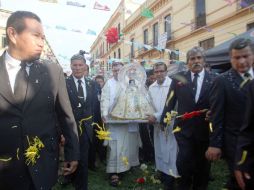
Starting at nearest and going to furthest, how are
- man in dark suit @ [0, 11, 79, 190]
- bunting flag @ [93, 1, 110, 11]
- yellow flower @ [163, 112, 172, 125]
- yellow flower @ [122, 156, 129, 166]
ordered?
man in dark suit @ [0, 11, 79, 190] → yellow flower @ [163, 112, 172, 125] → yellow flower @ [122, 156, 129, 166] → bunting flag @ [93, 1, 110, 11]

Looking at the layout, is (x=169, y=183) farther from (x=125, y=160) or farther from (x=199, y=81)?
(x=199, y=81)

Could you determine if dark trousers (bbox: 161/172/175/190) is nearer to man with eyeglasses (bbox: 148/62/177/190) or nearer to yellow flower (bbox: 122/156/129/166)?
man with eyeglasses (bbox: 148/62/177/190)

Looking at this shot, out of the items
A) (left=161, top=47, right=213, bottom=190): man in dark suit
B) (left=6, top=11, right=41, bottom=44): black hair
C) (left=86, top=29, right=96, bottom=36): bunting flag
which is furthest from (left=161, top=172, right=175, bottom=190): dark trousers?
(left=86, top=29, right=96, bottom=36): bunting flag

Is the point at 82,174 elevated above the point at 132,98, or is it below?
below

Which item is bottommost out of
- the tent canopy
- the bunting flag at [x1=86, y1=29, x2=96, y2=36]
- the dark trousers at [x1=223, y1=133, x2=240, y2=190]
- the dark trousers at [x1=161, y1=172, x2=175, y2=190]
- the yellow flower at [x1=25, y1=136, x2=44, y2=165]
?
the dark trousers at [x1=161, y1=172, x2=175, y2=190]

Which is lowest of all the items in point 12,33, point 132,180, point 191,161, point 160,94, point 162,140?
point 132,180

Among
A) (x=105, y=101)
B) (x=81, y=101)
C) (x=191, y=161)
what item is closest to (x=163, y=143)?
(x=191, y=161)

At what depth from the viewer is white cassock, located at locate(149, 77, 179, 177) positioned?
4.98 m

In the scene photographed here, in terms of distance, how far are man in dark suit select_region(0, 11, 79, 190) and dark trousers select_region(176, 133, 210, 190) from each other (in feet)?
6.68

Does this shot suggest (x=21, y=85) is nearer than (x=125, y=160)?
Yes

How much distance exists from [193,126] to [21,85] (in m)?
2.51

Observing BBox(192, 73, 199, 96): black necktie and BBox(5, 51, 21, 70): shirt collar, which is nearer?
BBox(5, 51, 21, 70): shirt collar

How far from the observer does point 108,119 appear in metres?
5.45

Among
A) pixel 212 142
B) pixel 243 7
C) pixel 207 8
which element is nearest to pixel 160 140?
pixel 212 142
